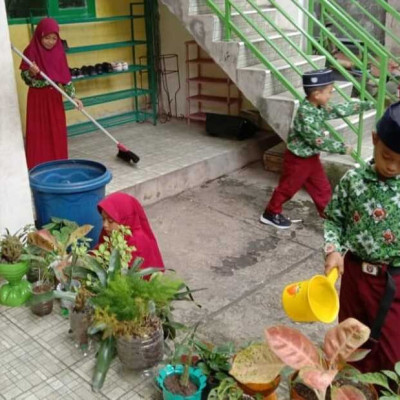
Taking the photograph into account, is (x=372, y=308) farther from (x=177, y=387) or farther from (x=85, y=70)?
(x=85, y=70)

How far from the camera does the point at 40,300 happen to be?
2715mm

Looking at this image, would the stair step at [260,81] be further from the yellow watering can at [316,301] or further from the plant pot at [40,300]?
the yellow watering can at [316,301]

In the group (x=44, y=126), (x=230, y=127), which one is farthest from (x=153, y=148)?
(x=44, y=126)

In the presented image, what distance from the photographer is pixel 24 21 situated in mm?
5961

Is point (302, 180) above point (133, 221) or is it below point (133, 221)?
below

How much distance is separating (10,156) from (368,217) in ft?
7.19

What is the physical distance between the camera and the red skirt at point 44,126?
4953mm

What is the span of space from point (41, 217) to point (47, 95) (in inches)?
60.7

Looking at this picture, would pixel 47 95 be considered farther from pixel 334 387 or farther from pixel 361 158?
pixel 334 387

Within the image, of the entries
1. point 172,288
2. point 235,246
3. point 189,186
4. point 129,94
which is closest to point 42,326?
point 172,288

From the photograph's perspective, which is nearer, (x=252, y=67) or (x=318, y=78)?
(x=318, y=78)

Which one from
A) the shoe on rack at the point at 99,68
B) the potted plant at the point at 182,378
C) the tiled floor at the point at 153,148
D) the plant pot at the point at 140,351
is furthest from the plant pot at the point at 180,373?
the shoe on rack at the point at 99,68

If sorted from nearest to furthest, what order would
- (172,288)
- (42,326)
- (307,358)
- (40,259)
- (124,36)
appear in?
(307,358) < (172,288) < (42,326) < (40,259) < (124,36)

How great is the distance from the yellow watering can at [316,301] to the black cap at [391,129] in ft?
1.73
